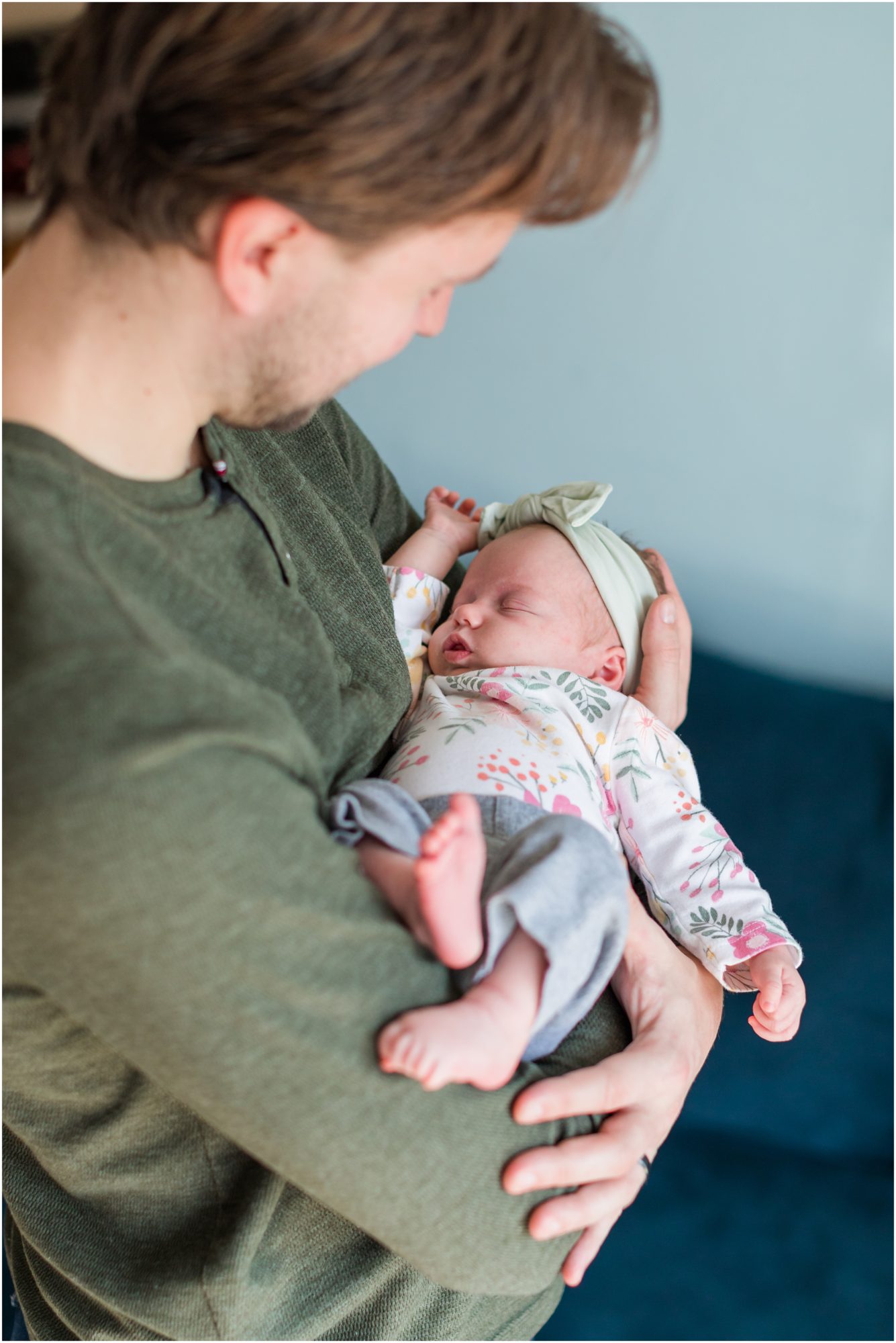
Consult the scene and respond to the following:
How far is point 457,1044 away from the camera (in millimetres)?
823

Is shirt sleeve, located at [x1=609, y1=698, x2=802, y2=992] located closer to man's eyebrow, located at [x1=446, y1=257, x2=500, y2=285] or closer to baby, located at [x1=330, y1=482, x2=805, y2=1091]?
baby, located at [x1=330, y1=482, x2=805, y2=1091]

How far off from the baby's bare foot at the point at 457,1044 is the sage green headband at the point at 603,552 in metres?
0.86

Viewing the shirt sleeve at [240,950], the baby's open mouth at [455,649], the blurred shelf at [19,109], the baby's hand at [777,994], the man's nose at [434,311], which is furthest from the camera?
the baby's open mouth at [455,649]

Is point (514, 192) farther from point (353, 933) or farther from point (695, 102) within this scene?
point (695, 102)

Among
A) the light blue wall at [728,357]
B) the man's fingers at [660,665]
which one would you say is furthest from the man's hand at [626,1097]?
the light blue wall at [728,357]

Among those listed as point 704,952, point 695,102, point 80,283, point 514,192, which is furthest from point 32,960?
point 695,102

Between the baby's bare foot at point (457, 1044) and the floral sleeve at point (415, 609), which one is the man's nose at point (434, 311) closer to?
the baby's bare foot at point (457, 1044)

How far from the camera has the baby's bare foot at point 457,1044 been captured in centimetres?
80

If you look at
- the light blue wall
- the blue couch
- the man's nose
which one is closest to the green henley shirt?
the man's nose

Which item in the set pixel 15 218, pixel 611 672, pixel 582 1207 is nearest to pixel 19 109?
pixel 15 218

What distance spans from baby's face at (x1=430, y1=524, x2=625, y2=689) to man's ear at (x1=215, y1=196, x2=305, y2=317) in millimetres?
788

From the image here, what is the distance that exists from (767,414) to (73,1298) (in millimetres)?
1684

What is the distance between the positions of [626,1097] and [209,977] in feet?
1.54

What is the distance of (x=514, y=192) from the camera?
2.75 feet
